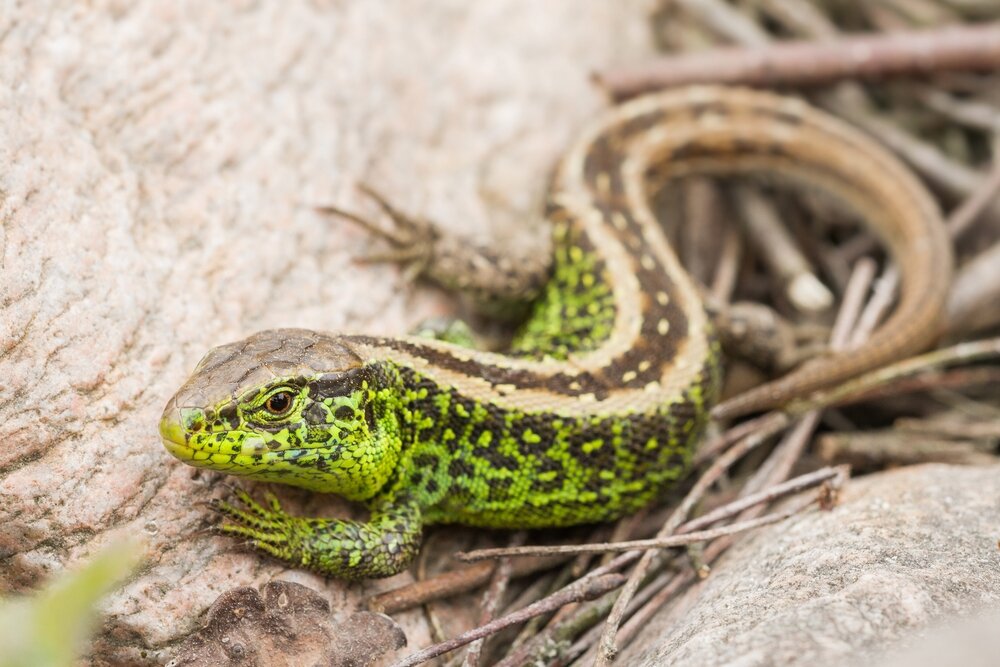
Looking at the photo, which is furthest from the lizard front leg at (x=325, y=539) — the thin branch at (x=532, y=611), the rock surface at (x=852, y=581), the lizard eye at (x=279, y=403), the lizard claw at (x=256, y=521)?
the rock surface at (x=852, y=581)

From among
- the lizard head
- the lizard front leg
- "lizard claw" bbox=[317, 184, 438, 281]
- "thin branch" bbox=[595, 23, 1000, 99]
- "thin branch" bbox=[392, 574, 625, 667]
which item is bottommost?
"thin branch" bbox=[392, 574, 625, 667]

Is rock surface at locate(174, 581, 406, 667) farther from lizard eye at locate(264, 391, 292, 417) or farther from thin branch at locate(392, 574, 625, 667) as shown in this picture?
lizard eye at locate(264, 391, 292, 417)

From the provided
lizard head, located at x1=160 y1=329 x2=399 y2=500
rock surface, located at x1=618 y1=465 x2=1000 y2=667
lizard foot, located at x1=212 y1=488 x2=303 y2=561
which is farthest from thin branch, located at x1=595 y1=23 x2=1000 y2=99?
lizard foot, located at x1=212 y1=488 x2=303 y2=561

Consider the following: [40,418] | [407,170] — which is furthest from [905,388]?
[40,418]

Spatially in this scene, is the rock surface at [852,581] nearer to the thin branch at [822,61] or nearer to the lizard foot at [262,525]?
the lizard foot at [262,525]

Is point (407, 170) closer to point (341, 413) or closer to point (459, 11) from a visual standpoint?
point (459, 11)

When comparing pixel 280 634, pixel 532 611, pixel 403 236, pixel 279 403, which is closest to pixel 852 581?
pixel 532 611

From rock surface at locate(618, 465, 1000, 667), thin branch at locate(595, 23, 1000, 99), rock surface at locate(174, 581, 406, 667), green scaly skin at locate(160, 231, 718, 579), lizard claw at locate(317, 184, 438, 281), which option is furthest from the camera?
thin branch at locate(595, 23, 1000, 99)
